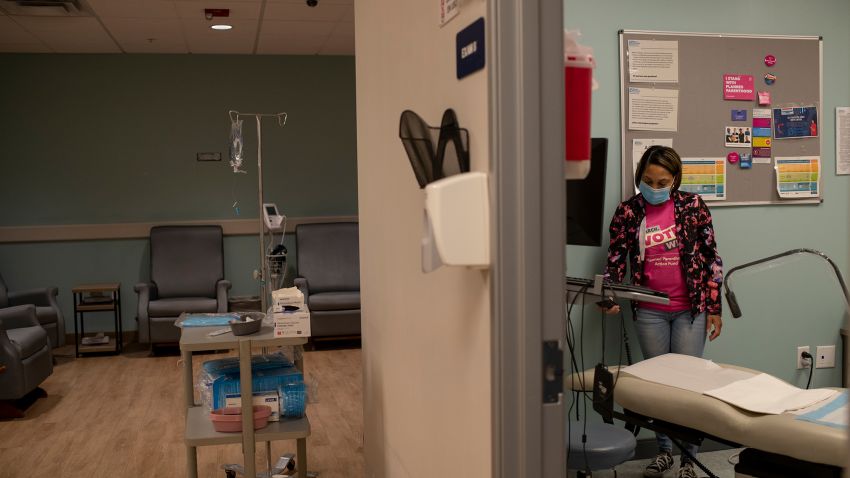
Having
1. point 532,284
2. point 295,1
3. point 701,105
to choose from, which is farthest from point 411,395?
point 295,1

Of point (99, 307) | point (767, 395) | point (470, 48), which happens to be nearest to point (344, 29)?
point (99, 307)

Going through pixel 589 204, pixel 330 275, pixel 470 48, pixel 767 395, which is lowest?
pixel 330 275

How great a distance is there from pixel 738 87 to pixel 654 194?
0.84m

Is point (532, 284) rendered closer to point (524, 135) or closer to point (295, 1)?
point (524, 135)

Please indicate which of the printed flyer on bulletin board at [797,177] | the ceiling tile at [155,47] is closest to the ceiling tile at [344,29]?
the ceiling tile at [155,47]

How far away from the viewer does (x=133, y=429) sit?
4.85 metres

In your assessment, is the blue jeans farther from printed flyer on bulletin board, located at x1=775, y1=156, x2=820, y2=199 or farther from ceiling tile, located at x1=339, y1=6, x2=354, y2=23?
ceiling tile, located at x1=339, y1=6, x2=354, y2=23

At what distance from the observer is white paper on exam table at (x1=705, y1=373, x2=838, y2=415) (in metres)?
2.32

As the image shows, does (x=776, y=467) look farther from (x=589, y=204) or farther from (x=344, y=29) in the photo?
(x=344, y=29)

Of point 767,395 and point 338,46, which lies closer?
point 767,395

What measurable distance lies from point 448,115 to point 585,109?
325 millimetres

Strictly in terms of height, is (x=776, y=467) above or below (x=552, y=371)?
below

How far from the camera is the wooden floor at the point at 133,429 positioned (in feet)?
13.7

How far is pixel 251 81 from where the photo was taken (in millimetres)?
7789
